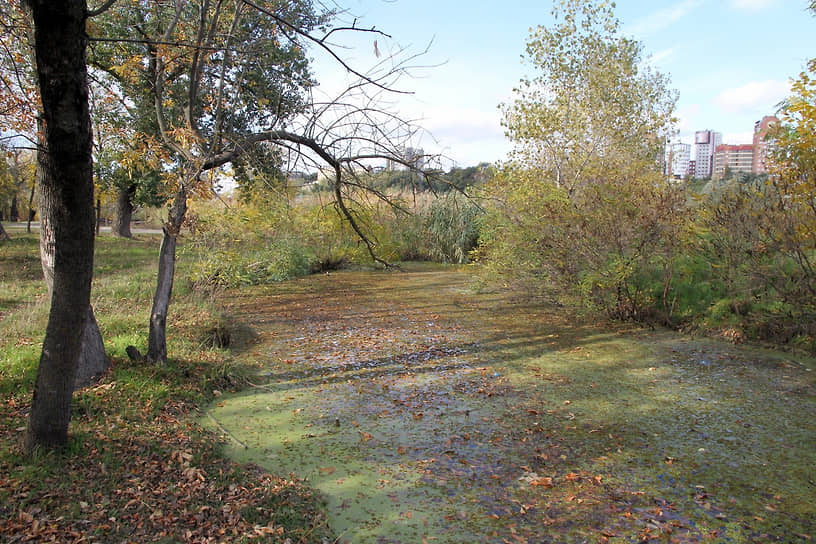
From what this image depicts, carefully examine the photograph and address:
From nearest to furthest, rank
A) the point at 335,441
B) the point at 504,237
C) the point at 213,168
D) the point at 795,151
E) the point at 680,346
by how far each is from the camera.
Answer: the point at 335,441
the point at 213,168
the point at 795,151
the point at 680,346
the point at 504,237

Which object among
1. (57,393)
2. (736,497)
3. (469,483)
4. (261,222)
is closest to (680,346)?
(736,497)

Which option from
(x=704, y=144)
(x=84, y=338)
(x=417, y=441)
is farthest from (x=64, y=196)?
(x=704, y=144)

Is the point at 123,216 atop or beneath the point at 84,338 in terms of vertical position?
atop

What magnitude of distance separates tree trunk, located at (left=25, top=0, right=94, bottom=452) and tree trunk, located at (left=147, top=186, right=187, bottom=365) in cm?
200

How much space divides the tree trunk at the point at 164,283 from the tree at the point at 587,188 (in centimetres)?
580

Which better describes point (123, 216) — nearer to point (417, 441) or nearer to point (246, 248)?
point (246, 248)

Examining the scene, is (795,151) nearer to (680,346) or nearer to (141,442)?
(680,346)

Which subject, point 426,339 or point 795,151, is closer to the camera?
point 795,151

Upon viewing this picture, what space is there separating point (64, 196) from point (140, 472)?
187cm

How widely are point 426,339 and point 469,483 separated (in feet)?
15.3

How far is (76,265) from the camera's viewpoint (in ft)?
10.6

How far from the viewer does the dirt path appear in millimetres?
3367

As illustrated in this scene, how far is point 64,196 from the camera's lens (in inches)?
119

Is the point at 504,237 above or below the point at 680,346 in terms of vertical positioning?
above
